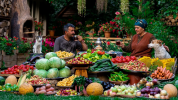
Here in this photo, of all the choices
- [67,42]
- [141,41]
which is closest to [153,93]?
[141,41]

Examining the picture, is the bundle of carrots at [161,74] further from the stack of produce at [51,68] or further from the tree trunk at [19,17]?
the tree trunk at [19,17]

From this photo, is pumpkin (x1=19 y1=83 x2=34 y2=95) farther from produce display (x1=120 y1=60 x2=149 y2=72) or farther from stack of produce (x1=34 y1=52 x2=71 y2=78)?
produce display (x1=120 y1=60 x2=149 y2=72)

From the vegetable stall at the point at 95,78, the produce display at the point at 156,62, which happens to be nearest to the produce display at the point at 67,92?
the vegetable stall at the point at 95,78

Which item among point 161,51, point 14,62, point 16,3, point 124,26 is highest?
point 16,3

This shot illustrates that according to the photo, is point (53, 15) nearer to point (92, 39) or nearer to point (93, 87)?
point (92, 39)

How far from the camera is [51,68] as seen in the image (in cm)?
666

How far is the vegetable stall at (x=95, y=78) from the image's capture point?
5664 millimetres

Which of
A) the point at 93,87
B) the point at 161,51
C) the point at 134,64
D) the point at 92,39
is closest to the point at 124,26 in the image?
the point at 92,39

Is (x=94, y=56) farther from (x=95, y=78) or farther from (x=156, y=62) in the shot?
(x=156, y=62)

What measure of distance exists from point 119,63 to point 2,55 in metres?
5.50

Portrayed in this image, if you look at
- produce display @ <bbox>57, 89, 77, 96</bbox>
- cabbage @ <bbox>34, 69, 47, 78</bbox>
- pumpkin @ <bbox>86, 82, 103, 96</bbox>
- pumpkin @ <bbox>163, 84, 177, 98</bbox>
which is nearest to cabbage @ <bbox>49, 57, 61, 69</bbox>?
cabbage @ <bbox>34, 69, 47, 78</bbox>

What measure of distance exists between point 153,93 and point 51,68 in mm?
2577

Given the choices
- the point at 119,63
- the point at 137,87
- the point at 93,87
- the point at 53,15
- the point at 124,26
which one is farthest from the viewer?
the point at 53,15

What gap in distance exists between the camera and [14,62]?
1123cm
